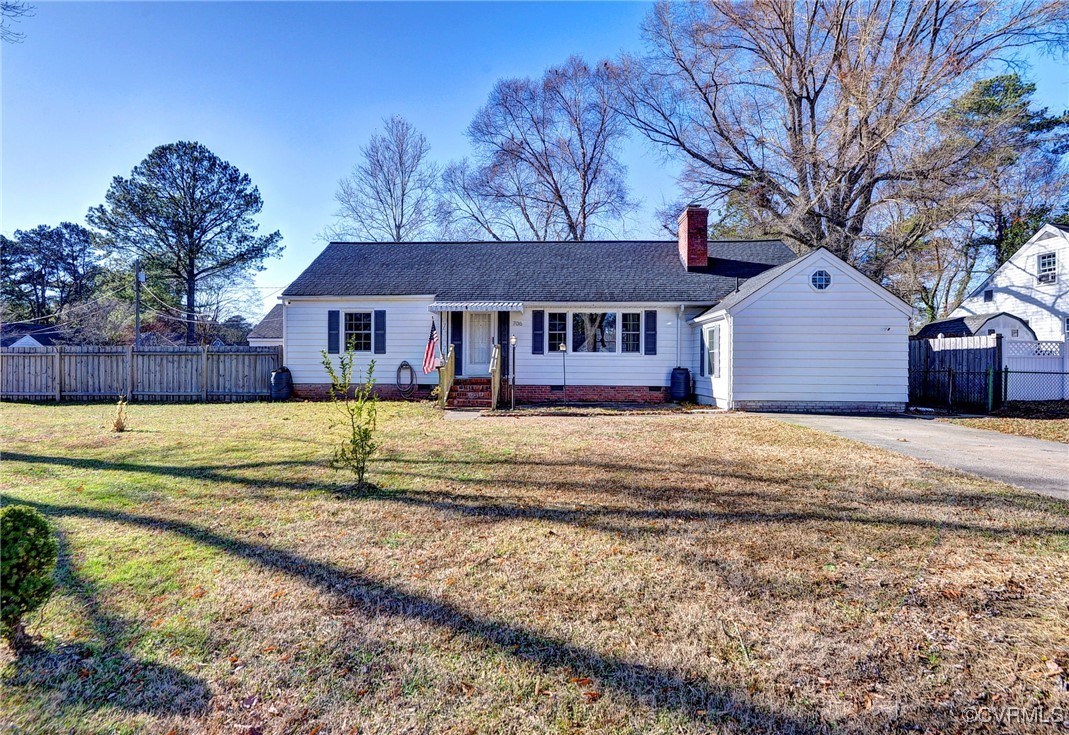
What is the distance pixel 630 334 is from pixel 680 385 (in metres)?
2.00

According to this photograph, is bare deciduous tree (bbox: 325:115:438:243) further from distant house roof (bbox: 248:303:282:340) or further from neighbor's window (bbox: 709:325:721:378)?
neighbor's window (bbox: 709:325:721:378)

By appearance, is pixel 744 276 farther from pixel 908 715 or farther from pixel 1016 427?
pixel 908 715

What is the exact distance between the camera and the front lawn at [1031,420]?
28.2ft

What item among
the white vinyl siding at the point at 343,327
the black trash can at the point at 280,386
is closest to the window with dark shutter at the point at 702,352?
the white vinyl siding at the point at 343,327

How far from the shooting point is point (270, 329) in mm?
24078

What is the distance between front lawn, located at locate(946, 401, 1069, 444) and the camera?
28.2 ft

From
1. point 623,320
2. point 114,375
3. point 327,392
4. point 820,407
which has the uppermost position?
point 623,320

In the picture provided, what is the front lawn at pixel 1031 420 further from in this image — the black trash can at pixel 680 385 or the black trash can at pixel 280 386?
the black trash can at pixel 280 386

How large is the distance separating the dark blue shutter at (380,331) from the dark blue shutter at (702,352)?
918 centimetres

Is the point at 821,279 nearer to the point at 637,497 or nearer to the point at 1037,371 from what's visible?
the point at 1037,371

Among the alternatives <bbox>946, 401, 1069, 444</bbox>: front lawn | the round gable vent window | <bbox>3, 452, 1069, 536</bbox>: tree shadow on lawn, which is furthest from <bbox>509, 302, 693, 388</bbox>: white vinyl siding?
<bbox>3, 452, 1069, 536</bbox>: tree shadow on lawn

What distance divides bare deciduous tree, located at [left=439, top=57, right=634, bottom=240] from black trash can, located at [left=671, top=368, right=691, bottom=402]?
16414 millimetres

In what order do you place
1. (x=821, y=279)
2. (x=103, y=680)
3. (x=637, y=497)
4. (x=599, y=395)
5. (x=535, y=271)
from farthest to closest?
1. (x=535, y=271)
2. (x=599, y=395)
3. (x=821, y=279)
4. (x=637, y=497)
5. (x=103, y=680)

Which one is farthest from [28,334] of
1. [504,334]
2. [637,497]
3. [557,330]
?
[637,497]
